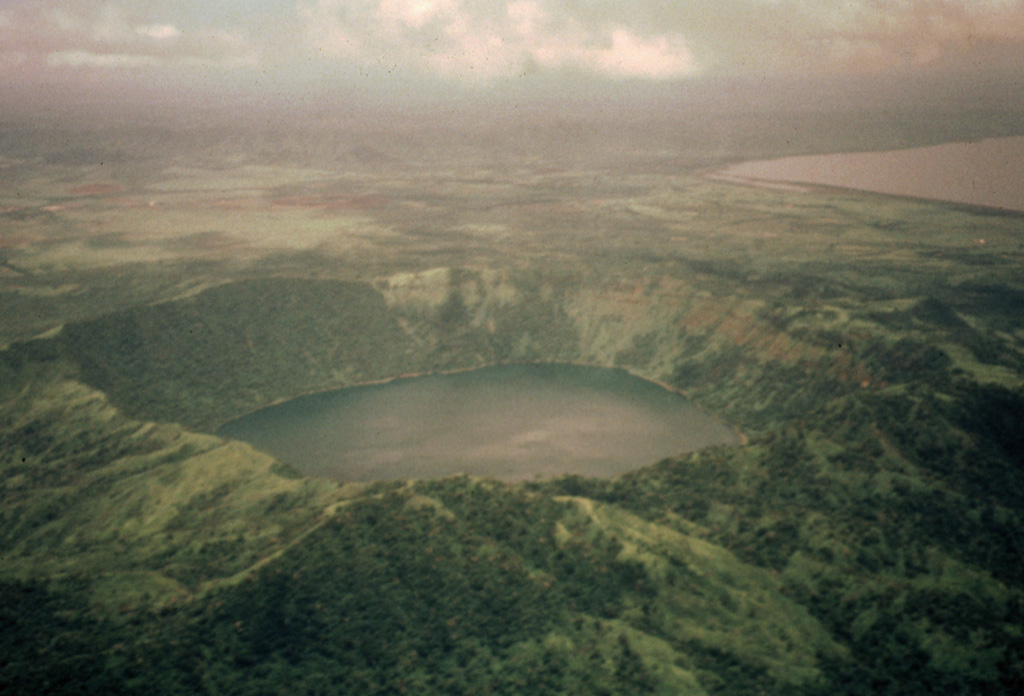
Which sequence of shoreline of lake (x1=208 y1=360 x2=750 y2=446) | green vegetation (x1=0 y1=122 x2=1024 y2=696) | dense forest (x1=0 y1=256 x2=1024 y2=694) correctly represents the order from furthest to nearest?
shoreline of lake (x1=208 y1=360 x2=750 y2=446) < green vegetation (x1=0 y1=122 x2=1024 y2=696) < dense forest (x1=0 y1=256 x2=1024 y2=694)

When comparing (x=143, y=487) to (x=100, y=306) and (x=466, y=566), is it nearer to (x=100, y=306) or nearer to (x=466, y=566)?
(x=466, y=566)

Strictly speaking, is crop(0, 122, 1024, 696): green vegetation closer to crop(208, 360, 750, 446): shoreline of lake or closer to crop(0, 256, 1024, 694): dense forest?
crop(0, 256, 1024, 694): dense forest

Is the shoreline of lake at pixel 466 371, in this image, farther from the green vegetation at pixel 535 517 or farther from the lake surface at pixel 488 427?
the green vegetation at pixel 535 517

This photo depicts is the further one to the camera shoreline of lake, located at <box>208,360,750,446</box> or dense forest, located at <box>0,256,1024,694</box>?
shoreline of lake, located at <box>208,360,750,446</box>

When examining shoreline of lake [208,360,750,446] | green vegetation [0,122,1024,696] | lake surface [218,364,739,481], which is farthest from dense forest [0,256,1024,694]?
lake surface [218,364,739,481]

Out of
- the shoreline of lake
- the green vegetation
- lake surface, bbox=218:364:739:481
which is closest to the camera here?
the green vegetation

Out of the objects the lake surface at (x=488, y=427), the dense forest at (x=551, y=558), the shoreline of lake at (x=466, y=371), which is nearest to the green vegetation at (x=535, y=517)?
Result: the dense forest at (x=551, y=558)

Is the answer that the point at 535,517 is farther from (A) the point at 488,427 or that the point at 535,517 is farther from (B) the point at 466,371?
(B) the point at 466,371
